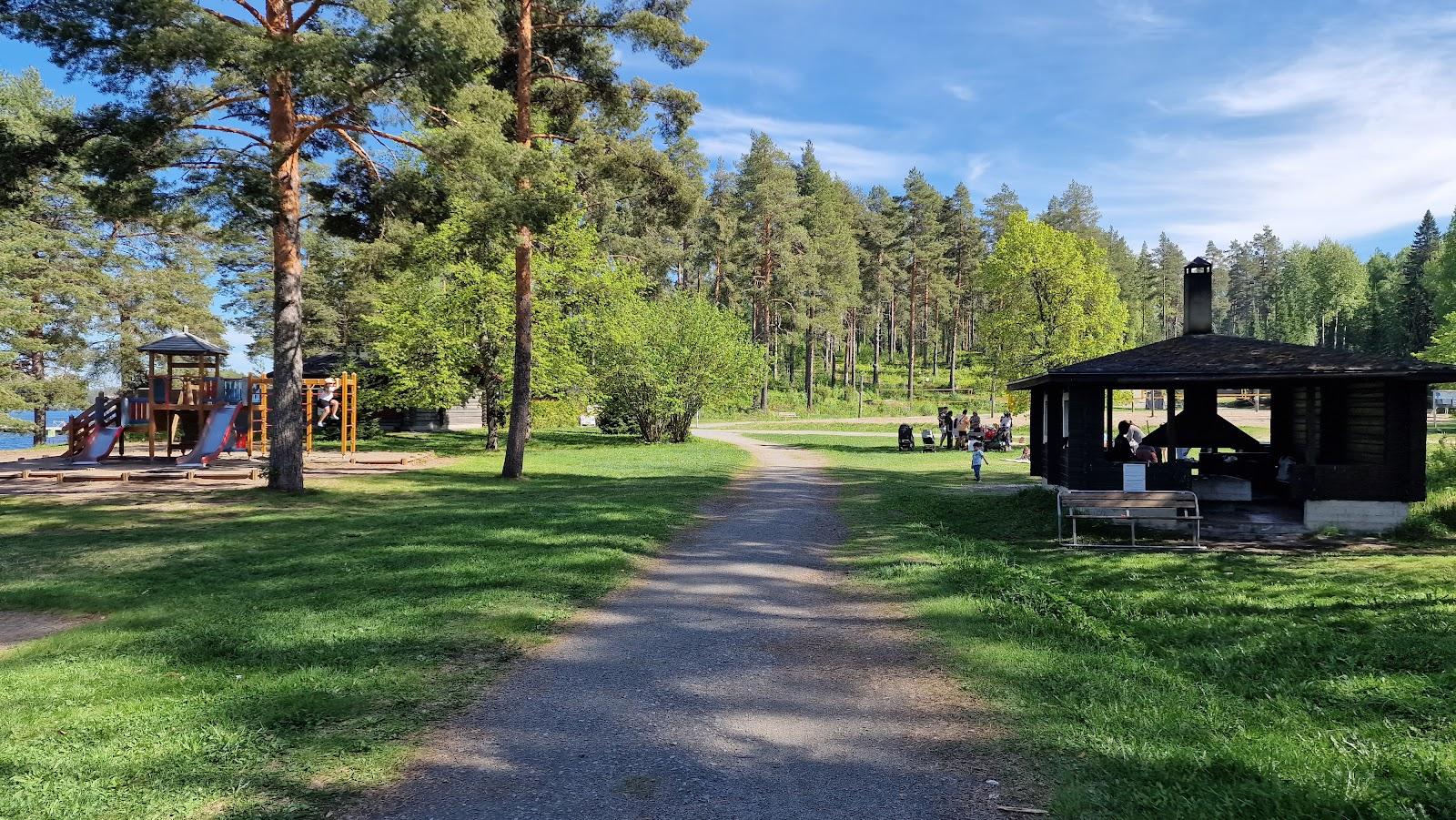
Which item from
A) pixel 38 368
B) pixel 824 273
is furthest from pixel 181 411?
pixel 824 273

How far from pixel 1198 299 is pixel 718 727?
1555 cm

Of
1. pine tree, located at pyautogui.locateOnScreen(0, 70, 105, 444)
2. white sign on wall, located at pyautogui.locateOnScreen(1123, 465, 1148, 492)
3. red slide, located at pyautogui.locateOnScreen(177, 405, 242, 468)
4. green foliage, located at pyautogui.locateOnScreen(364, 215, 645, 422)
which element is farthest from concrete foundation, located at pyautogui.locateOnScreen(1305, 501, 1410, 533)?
pine tree, located at pyautogui.locateOnScreen(0, 70, 105, 444)

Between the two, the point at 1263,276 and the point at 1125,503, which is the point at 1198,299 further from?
→ the point at 1263,276

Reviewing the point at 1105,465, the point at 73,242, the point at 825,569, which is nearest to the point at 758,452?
the point at 1105,465

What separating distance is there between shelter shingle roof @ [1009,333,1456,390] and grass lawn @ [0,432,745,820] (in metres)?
7.46

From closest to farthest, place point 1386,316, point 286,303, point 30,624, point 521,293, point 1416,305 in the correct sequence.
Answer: point 30,624 → point 286,303 → point 521,293 → point 1416,305 → point 1386,316

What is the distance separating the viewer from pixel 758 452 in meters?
28.2

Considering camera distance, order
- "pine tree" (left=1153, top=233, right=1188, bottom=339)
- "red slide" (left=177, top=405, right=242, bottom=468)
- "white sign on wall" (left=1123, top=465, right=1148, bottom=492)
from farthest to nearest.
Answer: "pine tree" (left=1153, top=233, right=1188, bottom=339)
"red slide" (left=177, top=405, right=242, bottom=468)
"white sign on wall" (left=1123, top=465, right=1148, bottom=492)

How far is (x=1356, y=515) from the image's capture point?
1263cm

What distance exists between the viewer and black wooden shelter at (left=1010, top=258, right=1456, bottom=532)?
40.5ft

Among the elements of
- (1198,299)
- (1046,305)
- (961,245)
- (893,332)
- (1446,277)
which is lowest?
(1198,299)

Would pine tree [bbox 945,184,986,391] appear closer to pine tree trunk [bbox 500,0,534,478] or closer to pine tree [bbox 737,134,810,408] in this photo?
pine tree [bbox 737,134,810,408]

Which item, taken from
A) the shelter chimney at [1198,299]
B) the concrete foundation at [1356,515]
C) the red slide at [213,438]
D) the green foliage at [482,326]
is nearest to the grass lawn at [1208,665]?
the concrete foundation at [1356,515]

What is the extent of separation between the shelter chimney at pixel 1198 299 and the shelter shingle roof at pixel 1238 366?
4.64 ft
